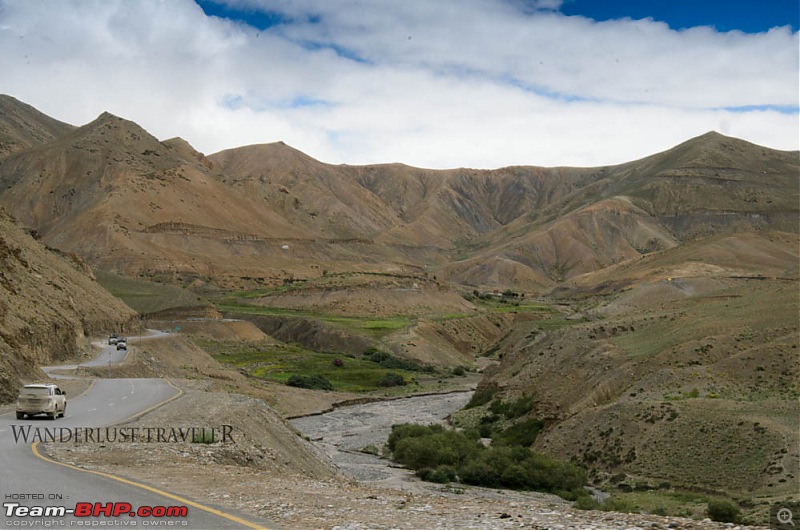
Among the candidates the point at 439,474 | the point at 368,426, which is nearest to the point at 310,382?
the point at 368,426

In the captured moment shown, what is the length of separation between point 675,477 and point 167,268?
129547 mm

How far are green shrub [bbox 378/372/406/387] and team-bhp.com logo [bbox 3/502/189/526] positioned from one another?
7747 cm

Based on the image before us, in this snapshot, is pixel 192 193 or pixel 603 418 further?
pixel 192 193

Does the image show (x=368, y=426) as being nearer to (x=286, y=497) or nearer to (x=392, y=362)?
(x=392, y=362)

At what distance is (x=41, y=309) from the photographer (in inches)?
2160

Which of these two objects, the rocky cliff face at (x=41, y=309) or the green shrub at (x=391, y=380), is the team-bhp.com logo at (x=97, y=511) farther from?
the green shrub at (x=391, y=380)

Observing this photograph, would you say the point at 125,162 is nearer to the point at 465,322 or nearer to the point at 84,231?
the point at 84,231

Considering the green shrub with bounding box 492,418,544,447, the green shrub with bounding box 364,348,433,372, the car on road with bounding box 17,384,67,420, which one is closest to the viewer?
the car on road with bounding box 17,384,67,420

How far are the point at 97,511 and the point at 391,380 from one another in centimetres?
7873

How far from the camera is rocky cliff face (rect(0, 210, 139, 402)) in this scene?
35.8 metres

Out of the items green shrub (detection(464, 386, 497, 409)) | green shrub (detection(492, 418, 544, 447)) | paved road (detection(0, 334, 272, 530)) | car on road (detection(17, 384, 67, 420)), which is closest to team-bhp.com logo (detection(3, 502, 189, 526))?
paved road (detection(0, 334, 272, 530))

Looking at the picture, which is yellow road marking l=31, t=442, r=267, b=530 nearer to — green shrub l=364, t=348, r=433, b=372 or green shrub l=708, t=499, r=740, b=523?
green shrub l=708, t=499, r=740, b=523

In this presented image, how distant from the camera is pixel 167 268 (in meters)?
154

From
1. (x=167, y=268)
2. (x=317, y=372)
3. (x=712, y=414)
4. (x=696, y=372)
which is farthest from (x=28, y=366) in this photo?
(x=167, y=268)
